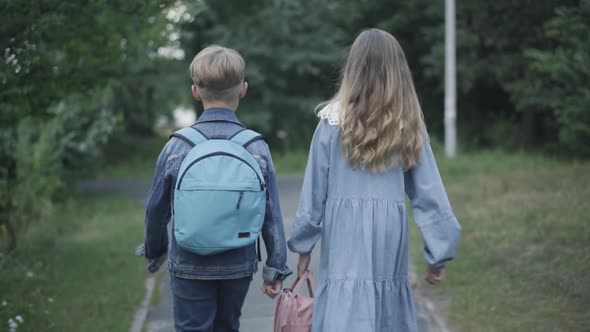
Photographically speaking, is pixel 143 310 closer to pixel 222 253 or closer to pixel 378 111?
pixel 222 253

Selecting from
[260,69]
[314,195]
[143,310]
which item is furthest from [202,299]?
[260,69]

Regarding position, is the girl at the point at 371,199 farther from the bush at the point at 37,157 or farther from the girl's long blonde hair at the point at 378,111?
the bush at the point at 37,157

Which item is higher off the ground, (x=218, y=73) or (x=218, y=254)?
(x=218, y=73)

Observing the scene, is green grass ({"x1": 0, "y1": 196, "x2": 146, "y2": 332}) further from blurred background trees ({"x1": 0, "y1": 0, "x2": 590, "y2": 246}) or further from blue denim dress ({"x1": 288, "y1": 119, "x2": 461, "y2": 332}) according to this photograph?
blue denim dress ({"x1": 288, "y1": 119, "x2": 461, "y2": 332})

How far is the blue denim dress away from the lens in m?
3.25

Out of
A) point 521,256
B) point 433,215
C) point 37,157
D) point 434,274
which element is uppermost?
point 433,215

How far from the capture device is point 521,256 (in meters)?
7.08

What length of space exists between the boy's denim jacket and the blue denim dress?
122 mm

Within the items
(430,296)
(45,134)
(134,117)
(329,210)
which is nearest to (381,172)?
(329,210)

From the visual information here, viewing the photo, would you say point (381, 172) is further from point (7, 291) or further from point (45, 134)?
point (45, 134)

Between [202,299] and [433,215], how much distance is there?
1.07 m

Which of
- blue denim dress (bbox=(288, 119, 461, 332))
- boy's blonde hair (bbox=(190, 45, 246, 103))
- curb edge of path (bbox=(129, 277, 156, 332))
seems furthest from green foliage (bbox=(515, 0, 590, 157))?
boy's blonde hair (bbox=(190, 45, 246, 103))

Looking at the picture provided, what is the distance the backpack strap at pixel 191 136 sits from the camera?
3307 millimetres

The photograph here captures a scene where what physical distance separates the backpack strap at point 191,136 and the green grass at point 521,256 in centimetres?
282
